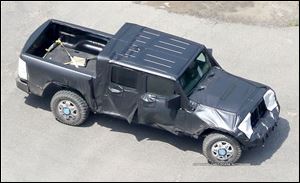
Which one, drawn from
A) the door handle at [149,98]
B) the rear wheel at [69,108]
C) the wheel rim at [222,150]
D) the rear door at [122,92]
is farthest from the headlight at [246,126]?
the rear wheel at [69,108]

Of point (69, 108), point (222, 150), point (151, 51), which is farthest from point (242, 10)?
point (69, 108)

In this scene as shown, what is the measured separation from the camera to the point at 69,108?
45.7 feet

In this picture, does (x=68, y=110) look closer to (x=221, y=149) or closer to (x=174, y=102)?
(x=174, y=102)

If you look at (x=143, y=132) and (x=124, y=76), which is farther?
(x=143, y=132)

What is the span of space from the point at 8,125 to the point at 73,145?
1293 millimetres

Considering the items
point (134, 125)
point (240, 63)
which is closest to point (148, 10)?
point (240, 63)

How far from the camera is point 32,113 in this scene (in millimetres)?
14523

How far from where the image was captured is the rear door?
13219mm

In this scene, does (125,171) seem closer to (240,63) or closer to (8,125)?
(8,125)

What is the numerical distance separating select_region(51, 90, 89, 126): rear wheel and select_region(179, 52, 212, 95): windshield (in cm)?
186

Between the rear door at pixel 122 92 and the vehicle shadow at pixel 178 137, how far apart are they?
65 centimetres

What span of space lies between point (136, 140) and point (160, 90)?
132cm

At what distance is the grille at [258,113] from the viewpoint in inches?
523

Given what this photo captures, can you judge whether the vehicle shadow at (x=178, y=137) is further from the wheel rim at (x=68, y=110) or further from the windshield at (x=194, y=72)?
the windshield at (x=194, y=72)
